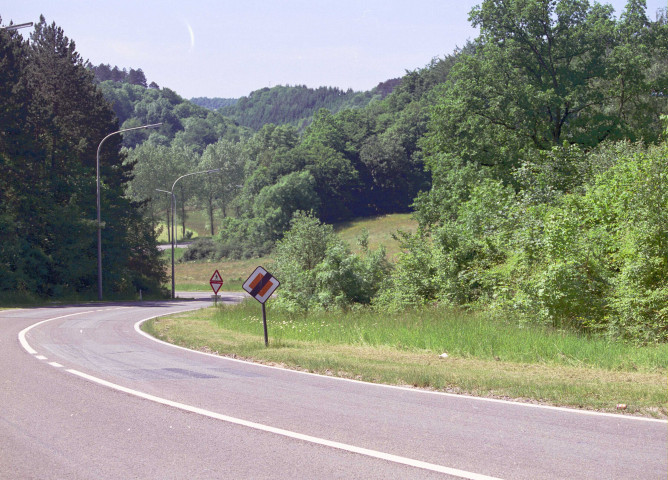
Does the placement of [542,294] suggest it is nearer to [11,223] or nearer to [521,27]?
[521,27]

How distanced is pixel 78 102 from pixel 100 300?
16.1 m

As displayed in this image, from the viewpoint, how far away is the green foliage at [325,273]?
25.6 metres

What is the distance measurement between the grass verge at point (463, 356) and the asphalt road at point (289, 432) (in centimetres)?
85

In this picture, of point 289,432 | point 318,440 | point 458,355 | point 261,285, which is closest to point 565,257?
point 458,355

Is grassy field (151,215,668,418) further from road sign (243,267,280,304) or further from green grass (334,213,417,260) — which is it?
green grass (334,213,417,260)

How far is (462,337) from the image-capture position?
1534cm

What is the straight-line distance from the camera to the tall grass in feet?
41.3

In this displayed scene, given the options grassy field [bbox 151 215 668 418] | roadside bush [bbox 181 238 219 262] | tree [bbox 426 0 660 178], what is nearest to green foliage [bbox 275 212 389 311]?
grassy field [bbox 151 215 668 418]

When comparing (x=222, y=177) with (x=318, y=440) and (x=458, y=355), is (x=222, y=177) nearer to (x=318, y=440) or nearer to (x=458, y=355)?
(x=458, y=355)

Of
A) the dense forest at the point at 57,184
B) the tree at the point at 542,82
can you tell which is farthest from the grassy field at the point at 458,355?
the dense forest at the point at 57,184

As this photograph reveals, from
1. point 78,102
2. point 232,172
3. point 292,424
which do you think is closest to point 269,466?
point 292,424

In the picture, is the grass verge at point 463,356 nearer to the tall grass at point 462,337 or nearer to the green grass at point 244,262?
the tall grass at point 462,337

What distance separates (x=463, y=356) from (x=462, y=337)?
4.31ft

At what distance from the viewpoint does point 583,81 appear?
114 ft
